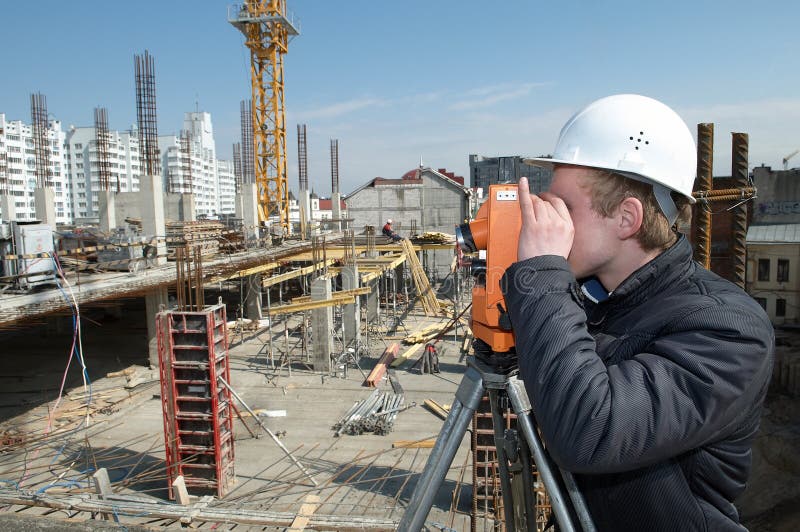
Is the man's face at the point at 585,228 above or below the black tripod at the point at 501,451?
above

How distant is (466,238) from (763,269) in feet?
74.0

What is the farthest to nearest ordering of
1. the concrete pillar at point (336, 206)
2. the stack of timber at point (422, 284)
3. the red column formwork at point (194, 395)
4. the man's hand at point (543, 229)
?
the concrete pillar at point (336, 206)
the stack of timber at point (422, 284)
the red column formwork at point (194, 395)
the man's hand at point (543, 229)

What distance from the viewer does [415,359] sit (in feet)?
54.2

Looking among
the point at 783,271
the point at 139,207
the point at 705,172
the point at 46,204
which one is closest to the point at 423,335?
the point at 705,172

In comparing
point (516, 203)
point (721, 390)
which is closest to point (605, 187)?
point (516, 203)

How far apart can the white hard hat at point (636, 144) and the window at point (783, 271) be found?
22.0 meters

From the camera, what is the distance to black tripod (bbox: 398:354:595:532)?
1.23m

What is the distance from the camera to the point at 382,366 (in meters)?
14.9

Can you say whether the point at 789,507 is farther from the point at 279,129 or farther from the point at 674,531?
the point at 279,129

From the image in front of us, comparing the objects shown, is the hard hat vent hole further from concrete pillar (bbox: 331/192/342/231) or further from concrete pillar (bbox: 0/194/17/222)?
concrete pillar (bbox: 331/192/342/231)

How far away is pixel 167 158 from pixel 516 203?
101 metres

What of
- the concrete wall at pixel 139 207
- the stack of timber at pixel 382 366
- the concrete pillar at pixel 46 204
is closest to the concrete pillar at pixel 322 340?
the stack of timber at pixel 382 366

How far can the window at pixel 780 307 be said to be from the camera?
1888 cm

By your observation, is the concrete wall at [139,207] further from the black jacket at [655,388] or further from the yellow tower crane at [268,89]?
the black jacket at [655,388]
